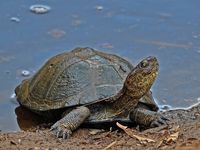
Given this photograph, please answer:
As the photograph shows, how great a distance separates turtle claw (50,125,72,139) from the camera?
16.4 ft

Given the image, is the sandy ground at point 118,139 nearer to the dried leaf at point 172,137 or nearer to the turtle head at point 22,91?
the dried leaf at point 172,137

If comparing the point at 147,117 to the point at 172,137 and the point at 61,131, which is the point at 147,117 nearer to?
the point at 61,131

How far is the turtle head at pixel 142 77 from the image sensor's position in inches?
205

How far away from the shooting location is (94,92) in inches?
214

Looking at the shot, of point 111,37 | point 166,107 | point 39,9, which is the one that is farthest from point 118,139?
point 39,9

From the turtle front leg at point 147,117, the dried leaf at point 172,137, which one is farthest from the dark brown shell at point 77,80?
the dried leaf at point 172,137

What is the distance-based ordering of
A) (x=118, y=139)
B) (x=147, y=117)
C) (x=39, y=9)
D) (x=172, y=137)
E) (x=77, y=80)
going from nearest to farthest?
(x=172, y=137), (x=118, y=139), (x=147, y=117), (x=77, y=80), (x=39, y=9)

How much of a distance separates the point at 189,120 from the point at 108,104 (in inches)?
27.0

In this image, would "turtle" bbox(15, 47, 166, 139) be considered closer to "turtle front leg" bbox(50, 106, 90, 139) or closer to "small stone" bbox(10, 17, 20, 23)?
"turtle front leg" bbox(50, 106, 90, 139)

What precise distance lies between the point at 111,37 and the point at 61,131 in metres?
2.39

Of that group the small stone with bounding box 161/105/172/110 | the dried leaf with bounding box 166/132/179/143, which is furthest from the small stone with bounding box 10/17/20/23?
the dried leaf with bounding box 166/132/179/143

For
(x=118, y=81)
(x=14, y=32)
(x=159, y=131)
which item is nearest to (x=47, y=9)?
(x=14, y=32)

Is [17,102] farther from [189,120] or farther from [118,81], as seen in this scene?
[189,120]

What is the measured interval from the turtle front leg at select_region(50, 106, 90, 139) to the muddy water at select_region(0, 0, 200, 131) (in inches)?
30.4
